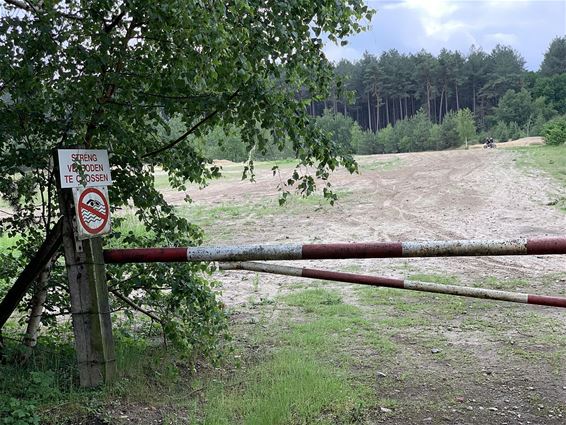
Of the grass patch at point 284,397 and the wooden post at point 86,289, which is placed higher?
the wooden post at point 86,289

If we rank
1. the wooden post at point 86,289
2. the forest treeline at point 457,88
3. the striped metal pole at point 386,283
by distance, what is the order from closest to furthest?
1. the wooden post at point 86,289
2. the striped metal pole at point 386,283
3. the forest treeline at point 457,88

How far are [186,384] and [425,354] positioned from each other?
2.25 m

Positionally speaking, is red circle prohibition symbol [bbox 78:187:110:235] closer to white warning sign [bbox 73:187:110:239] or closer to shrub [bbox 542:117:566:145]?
white warning sign [bbox 73:187:110:239]

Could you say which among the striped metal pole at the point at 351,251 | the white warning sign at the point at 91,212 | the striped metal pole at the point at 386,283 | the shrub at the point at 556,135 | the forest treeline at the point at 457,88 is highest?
the forest treeline at the point at 457,88

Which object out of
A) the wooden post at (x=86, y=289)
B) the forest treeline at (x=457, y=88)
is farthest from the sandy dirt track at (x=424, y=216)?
the forest treeline at (x=457, y=88)

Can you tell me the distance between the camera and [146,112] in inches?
165

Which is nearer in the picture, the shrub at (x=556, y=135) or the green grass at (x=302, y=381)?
the green grass at (x=302, y=381)

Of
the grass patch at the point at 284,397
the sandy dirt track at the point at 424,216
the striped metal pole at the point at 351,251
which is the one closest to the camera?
the striped metal pole at the point at 351,251

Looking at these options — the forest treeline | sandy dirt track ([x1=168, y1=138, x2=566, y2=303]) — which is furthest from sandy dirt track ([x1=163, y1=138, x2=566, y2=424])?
the forest treeline

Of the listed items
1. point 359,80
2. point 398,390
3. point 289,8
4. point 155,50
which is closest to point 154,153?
point 155,50

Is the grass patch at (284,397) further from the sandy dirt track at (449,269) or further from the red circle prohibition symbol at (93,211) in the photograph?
the red circle prohibition symbol at (93,211)

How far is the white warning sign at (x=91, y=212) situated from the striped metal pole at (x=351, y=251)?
20 cm

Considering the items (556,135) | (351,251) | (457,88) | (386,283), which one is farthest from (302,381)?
(457,88)

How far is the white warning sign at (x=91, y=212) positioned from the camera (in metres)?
3.44
